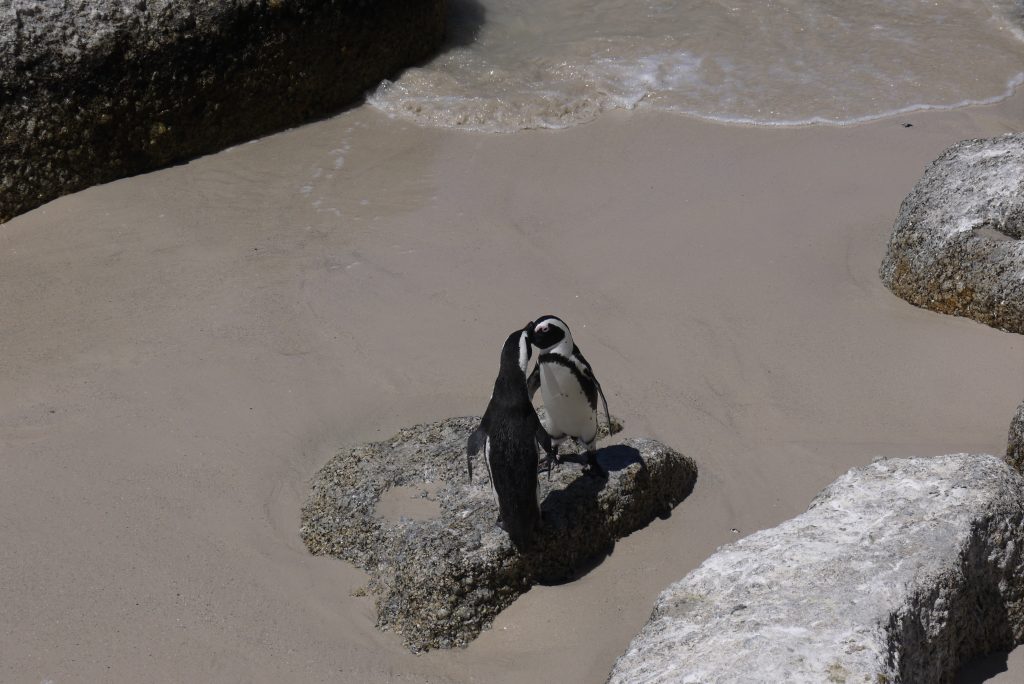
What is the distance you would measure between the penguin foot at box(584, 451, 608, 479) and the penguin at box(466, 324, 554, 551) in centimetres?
21

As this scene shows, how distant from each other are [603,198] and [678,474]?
279 centimetres

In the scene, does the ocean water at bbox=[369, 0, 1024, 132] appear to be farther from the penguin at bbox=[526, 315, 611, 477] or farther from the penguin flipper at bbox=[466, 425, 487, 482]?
the penguin flipper at bbox=[466, 425, 487, 482]

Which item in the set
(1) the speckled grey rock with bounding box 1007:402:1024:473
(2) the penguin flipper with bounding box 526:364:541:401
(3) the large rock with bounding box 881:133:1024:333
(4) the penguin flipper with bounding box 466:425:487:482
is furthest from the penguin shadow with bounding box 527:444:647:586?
(3) the large rock with bounding box 881:133:1024:333

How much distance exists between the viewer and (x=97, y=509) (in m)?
4.39

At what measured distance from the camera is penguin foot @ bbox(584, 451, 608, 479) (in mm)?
4309

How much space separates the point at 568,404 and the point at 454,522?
0.75m

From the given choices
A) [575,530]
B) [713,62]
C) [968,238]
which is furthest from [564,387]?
[713,62]

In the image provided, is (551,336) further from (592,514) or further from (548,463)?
(592,514)

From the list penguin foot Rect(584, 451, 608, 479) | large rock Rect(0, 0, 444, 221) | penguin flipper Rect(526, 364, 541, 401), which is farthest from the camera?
large rock Rect(0, 0, 444, 221)

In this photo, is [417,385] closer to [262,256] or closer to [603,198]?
[262,256]

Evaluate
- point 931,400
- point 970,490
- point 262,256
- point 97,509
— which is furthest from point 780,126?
point 97,509

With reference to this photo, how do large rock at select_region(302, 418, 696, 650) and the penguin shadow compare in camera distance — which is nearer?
large rock at select_region(302, 418, 696, 650)

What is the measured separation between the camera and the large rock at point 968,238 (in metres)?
5.52

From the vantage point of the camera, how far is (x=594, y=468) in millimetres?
4328
